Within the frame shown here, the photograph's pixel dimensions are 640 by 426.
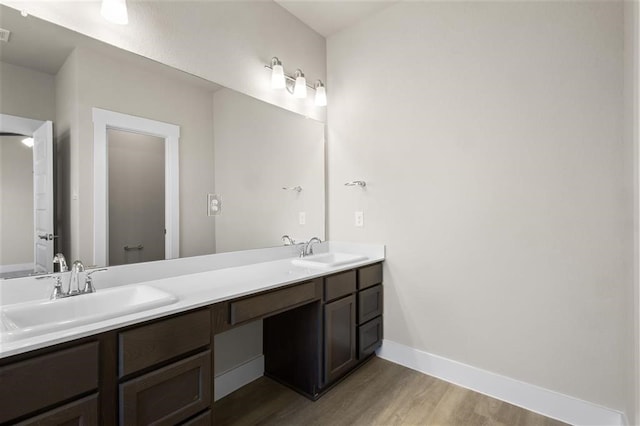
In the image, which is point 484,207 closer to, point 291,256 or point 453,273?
point 453,273

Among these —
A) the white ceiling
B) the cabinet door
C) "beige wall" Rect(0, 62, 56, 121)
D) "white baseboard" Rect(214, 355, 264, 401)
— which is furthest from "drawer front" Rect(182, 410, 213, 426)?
the white ceiling

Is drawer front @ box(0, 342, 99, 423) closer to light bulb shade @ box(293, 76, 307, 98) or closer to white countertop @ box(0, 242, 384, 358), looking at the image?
white countertop @ box(0, 242, 384, 358)

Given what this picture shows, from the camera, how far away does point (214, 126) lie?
193 cm

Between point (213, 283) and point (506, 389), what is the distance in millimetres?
1916

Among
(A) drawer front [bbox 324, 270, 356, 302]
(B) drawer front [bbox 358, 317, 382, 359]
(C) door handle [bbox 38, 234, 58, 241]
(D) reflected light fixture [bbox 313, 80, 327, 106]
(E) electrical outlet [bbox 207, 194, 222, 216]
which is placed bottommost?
(B) drawer front [bbox 358, 317, 382, 359]

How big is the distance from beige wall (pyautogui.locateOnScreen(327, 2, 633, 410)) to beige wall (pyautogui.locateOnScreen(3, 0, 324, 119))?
1.61 ft

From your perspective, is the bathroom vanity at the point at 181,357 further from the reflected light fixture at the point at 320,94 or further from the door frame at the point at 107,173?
the reflected light fixture at the point at 320,94

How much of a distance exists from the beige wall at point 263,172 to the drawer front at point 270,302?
0.54m

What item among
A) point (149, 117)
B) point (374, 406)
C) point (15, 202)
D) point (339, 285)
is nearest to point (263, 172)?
point (149, 117)

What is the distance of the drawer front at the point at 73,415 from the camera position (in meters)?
0.89

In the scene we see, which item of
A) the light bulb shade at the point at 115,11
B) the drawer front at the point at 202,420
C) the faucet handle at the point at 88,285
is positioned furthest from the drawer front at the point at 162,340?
the light bulb shade at the point at 115,11

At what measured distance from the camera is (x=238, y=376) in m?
2.07

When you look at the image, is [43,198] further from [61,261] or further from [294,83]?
[294,83]

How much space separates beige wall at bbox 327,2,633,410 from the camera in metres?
1.63
